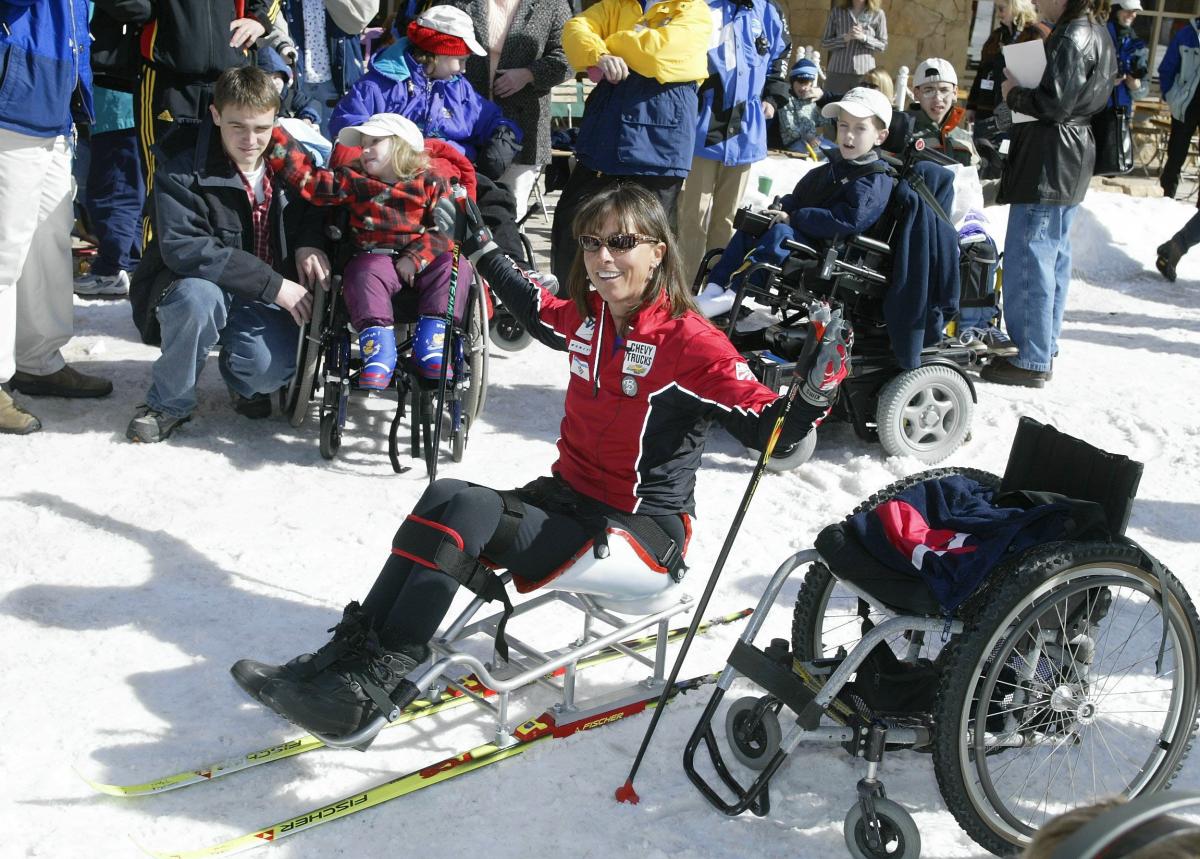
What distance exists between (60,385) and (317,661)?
293cm

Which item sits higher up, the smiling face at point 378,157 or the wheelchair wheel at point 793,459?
the smiling face at point 378,157

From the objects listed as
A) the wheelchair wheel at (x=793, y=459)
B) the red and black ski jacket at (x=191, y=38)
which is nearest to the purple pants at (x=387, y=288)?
the wheelchair wheel at (x=793, y=459)

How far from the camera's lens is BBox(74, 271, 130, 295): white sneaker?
675 centimetres

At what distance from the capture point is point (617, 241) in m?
3.28

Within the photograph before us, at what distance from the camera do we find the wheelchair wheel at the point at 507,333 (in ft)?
20.9

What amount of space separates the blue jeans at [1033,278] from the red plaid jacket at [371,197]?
Result: 3.11m

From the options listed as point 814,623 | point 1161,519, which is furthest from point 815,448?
point 814,623

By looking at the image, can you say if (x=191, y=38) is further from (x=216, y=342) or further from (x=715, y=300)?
(x=715, y=300)

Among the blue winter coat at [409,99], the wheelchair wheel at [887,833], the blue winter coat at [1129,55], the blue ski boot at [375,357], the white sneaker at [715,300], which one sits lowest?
the wheelchair wheel at [887,833]

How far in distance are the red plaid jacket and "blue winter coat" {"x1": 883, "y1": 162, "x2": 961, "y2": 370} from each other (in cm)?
186

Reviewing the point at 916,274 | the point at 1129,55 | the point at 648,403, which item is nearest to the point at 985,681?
the point at 648,403

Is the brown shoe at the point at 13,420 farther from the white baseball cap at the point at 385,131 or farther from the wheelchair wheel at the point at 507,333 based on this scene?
the wheelchair wheel at the point at 507,333

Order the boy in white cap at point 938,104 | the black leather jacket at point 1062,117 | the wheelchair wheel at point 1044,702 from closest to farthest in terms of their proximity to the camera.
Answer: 1. the wheelchair wheel at point 1044,702
2. the black leather jacket at point 1062,117
3. the boy in white cap at point 938,104

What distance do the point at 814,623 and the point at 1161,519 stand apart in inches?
92.6
